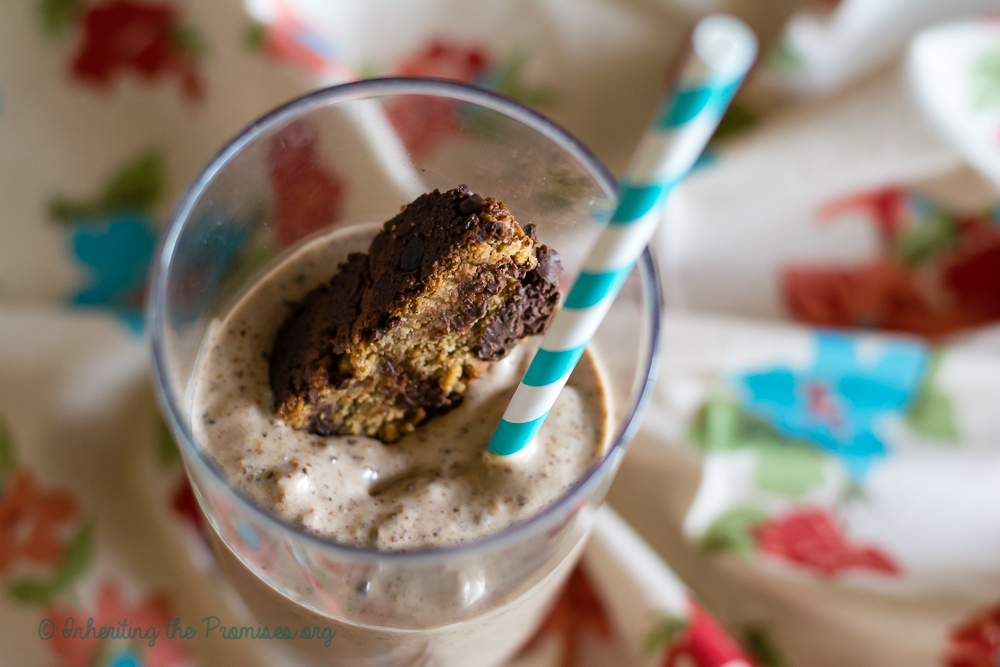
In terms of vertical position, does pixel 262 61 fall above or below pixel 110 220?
above

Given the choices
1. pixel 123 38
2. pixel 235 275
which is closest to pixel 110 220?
pixel 123 38

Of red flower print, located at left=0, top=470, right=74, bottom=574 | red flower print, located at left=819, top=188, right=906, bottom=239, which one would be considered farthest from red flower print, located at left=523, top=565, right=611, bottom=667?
red flower print, located at left=819, top=188, right=906, bottom=239

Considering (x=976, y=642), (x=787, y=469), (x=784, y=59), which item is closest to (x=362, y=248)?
(x=787, y=469)

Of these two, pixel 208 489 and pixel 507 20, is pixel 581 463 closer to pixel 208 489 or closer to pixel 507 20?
pixel 208 489

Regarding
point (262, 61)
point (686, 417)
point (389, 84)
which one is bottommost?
point (686, 417)

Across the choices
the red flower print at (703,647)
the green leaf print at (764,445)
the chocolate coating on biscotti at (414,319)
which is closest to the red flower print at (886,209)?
the green leaf print at (764,445)

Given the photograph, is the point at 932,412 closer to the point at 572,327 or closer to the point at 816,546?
the point at 816,546

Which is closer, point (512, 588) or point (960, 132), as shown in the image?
point (512, 588)
